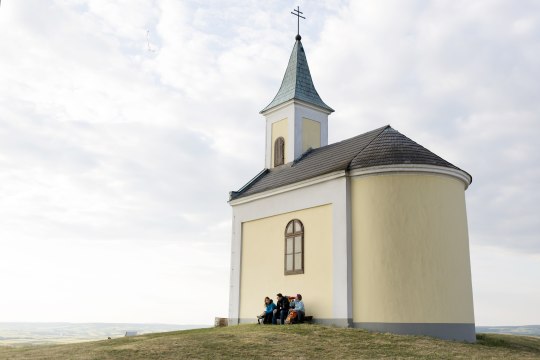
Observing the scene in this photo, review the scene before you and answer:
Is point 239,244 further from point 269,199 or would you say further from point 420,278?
point 420,278

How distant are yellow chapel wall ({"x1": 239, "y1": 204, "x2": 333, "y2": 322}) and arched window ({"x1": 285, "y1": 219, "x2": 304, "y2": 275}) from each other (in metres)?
0.20

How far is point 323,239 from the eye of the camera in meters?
21.5

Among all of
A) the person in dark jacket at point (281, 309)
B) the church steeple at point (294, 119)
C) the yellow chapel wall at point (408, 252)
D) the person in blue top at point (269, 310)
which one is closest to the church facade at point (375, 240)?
the yellow chapel wall at point (408, 252)

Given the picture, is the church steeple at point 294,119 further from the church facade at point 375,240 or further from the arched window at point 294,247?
the arched window at point 294,247

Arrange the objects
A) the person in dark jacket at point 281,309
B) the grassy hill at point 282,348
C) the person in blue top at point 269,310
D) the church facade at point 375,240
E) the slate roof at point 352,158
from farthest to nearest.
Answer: the person in blue top at point 269,310 → the person in dark jacket at point 281,309 → the slate roof at point 352,158 → the church facade at point 375,240 → the grassy hill at point 282,348

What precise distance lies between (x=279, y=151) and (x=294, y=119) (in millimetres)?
1770

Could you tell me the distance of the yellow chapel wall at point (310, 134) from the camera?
28359 mm

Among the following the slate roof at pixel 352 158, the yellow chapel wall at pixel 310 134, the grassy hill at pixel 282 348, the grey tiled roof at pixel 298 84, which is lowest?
the grassy hill at pixel 282 348

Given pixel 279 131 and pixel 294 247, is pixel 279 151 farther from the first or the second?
pixel 294 247

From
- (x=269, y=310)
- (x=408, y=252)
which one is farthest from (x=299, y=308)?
(x=408, y=252)

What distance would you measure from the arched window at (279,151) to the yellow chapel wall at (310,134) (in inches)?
43.9

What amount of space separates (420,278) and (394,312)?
1.45m

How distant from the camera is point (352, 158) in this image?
2142 centimetres

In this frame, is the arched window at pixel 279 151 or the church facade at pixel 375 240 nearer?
the church facade at pixel 375 240
